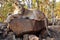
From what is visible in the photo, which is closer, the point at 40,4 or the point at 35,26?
the point at 35,26

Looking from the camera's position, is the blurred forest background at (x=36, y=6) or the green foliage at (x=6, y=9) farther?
the green foliage at (x=6, y=9)

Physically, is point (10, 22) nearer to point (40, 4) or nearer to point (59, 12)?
point (40, 4)

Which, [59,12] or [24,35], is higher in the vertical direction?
[24,35]

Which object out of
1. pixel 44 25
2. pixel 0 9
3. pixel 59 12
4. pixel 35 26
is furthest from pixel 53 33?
pixel 59 12

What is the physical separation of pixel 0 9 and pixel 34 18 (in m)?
9.94

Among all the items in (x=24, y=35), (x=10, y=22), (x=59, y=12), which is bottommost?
(x=59, y=12)

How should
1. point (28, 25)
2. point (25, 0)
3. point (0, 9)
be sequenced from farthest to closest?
1. point (0, 9)
2. point (25, 0)
3. point (28, 25)

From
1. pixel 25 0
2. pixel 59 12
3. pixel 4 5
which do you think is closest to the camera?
pixel 25 0

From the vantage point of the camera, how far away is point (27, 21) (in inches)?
281

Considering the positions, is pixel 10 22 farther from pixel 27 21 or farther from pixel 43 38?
pixel 43 38

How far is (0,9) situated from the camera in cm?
1666

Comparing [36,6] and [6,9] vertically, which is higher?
[36,6]

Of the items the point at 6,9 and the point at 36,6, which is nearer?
the point at 36,6

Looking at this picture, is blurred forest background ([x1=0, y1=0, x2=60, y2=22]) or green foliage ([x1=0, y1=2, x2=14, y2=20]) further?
green foliage ([x1=0, y1=2, x2=14, y2=20])
